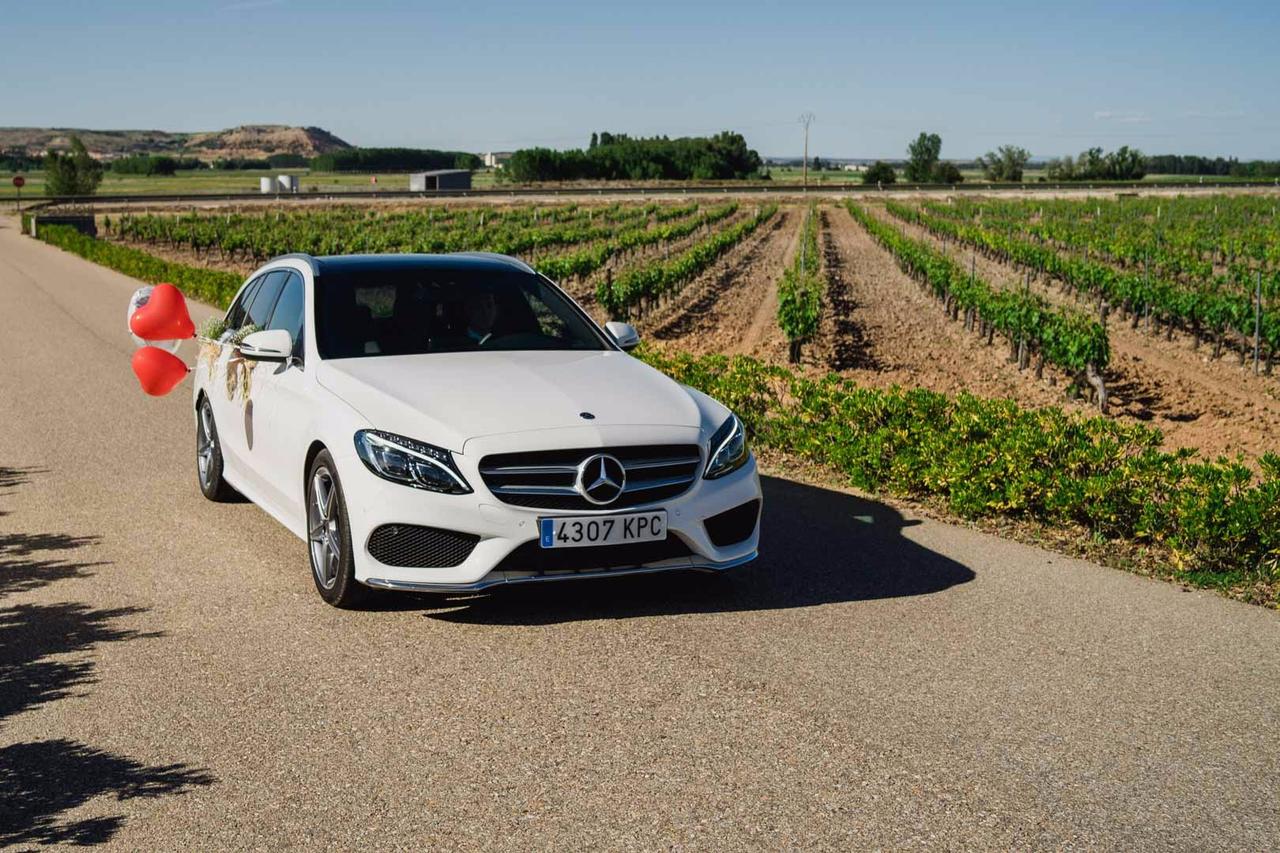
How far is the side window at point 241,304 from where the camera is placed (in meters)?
8.88

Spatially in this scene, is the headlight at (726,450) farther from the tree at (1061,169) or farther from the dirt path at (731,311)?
the tree at (1061,169)

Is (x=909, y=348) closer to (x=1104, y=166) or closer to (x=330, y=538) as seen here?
(x=330, y=538)

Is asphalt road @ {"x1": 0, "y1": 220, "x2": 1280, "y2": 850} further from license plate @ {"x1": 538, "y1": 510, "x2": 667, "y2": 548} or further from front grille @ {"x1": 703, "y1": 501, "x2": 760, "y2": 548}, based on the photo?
license plate @ {"x1": 538, "y1": 510, "x2": 667, "y2": 548}

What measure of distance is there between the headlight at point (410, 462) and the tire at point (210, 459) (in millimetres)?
2970

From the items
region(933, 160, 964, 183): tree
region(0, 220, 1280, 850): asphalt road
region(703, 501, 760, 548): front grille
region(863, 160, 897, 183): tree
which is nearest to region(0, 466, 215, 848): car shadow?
region(0, 220, 1280, 850): asphalt road

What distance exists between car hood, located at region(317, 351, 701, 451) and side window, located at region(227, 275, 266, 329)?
2074 millimetres

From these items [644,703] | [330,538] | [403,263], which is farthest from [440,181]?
[644,703]

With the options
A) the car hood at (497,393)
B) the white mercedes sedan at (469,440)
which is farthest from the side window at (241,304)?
the car hood at (497,393)

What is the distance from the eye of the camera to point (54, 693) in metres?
5.48

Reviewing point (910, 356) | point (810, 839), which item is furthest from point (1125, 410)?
point (810, 839)

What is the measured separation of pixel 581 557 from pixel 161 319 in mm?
6295

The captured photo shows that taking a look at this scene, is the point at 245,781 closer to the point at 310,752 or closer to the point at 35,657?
the point at 310,752

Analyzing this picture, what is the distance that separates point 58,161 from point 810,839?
12514 cm

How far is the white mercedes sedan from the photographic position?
6051 mm
